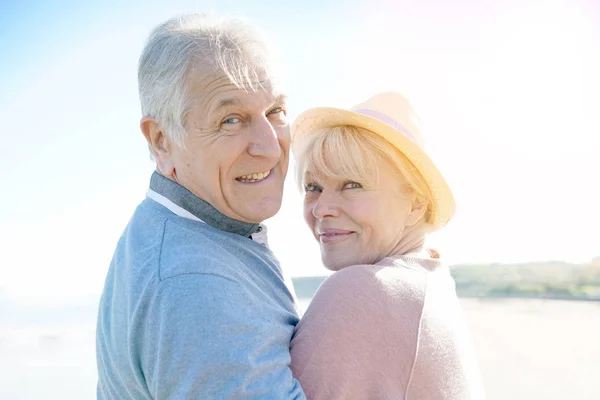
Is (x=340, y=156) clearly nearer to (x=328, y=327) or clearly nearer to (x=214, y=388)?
(x=328, y=327)

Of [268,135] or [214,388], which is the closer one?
[214,388]

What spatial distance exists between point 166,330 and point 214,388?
0.59 feet

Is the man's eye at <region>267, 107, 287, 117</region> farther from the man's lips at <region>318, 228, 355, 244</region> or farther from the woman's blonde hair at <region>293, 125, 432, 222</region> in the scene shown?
the man's lips at <region>318, 228, 355, 244</region>

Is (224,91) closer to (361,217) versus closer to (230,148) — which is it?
(230,148)

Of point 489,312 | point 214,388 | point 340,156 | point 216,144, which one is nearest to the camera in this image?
point 214,388

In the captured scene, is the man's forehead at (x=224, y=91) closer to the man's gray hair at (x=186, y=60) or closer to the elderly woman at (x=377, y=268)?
the man's gray hair at (x=186, y=60)

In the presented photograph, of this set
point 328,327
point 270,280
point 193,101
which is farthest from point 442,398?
point 193,101

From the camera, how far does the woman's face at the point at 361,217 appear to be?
2316mm

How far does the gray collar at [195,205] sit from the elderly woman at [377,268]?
34 cm

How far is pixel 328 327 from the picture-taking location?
176 centimetres

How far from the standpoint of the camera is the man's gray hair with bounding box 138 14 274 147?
184 cm

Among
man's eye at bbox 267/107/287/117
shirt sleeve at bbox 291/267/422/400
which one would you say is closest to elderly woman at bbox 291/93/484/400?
shirt sleeve at bbox 291/267/422/400

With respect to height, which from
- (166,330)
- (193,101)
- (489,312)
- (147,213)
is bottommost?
(489,312)

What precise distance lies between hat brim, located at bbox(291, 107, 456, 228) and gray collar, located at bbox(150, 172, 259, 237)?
0.57 m
